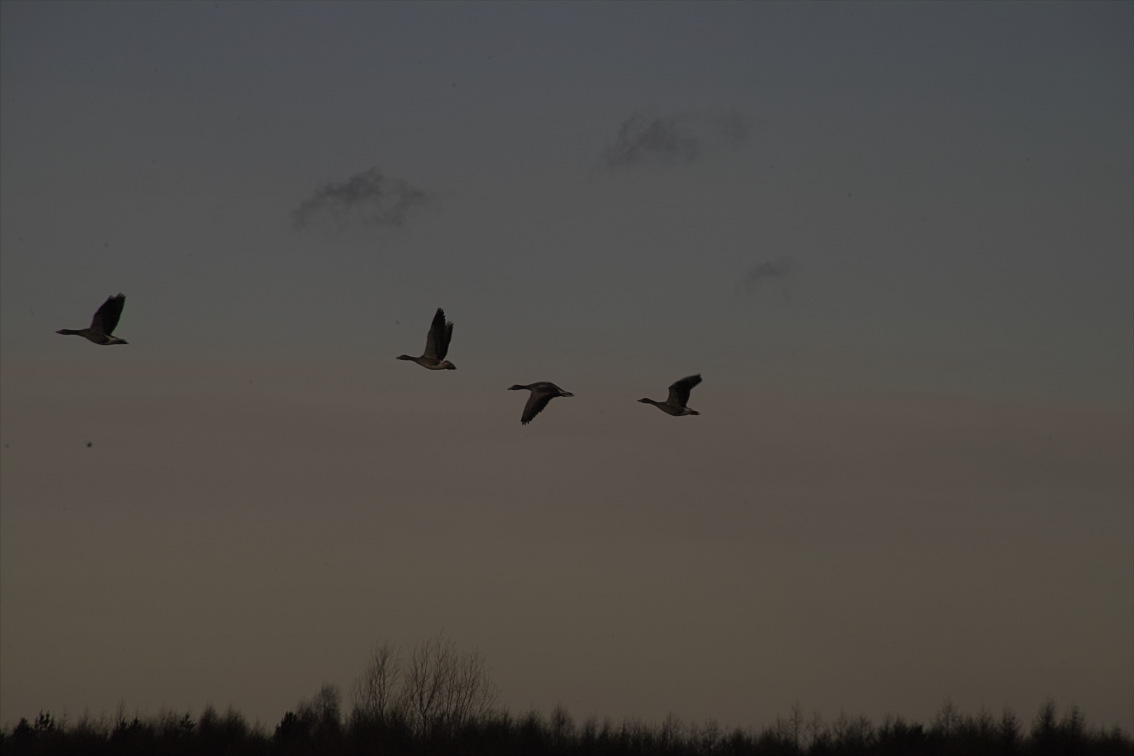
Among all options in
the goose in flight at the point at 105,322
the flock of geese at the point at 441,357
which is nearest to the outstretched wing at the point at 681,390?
the flock of geese at the point at 441,357

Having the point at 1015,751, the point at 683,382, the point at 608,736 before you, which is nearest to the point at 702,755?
the point at 608,736

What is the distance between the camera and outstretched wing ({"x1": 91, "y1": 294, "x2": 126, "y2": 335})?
42750 millimetres

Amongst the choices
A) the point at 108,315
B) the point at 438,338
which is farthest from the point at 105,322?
the point at 438,338

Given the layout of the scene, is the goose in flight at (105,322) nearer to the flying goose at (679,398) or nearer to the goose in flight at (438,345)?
the goose in flight at (438,345)

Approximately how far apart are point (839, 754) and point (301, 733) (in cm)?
2449

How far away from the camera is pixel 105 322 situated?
1686 inches

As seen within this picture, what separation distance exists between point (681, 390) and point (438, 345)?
6.05 meters

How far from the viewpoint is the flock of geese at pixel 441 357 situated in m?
42.8

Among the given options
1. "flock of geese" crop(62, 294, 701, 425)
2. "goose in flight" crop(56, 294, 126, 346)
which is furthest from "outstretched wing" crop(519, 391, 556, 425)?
"goose in flight" crop(56, 294, 126, 346)

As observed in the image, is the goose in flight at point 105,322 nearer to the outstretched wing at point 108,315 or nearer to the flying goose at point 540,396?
the outstretched wing at point 108,315

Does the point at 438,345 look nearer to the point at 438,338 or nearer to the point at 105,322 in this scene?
the point at 438,338

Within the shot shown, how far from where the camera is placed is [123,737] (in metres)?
85.9

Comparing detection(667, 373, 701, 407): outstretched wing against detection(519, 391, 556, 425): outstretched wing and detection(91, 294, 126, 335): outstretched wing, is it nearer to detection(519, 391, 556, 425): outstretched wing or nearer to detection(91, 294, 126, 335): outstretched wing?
detection(519, 391, 556, 425): outstretched wing

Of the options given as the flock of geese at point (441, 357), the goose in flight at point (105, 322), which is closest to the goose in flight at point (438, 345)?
the flock of geese at point (441, 357)
